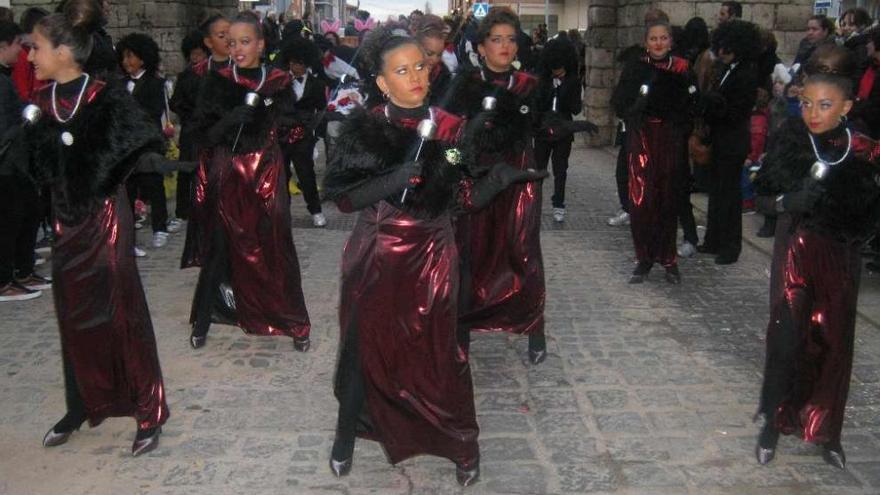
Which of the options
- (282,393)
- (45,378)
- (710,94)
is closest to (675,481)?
(282,393)

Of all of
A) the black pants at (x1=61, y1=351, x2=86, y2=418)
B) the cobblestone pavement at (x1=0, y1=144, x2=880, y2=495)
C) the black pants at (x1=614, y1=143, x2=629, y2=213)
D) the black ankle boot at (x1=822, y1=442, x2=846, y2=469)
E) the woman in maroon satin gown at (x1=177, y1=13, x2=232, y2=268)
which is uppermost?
the woman in maroon satin gown at (x1=177, y1=13, x2=232, y2=268)

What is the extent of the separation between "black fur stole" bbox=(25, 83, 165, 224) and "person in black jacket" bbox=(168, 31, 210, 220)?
177cm

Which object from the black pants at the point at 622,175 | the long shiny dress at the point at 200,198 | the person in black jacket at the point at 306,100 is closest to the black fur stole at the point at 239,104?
the long shiny dress at the point at 200,198

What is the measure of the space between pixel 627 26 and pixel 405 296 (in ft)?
40.6

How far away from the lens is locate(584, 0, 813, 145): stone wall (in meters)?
12.2

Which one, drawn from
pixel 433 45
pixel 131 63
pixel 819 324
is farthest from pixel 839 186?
pixel 131 63

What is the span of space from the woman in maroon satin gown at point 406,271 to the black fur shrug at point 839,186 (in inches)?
48.3

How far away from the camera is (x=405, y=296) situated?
372 cm

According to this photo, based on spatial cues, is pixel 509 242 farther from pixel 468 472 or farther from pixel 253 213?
pixel 468 472

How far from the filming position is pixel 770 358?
13.3 ft

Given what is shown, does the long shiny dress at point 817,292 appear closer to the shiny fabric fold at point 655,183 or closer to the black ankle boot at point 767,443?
the black ankle boot at point 767,443

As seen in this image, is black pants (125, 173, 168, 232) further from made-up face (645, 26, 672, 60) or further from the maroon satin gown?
made-up face (645, 26, 672, 60)

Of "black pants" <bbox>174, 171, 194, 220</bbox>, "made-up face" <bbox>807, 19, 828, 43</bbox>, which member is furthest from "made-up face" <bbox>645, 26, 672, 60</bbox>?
"black pants" <bbox>174, 171, 194, 220</bbox>

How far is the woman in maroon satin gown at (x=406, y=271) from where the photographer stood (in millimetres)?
3623
